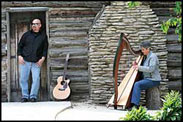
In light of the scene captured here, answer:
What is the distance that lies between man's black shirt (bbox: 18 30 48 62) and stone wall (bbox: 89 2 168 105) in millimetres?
1065

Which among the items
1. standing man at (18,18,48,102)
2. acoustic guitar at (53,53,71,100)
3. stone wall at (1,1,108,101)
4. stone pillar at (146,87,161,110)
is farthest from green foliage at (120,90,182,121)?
stone wall at (1,1,108,101)

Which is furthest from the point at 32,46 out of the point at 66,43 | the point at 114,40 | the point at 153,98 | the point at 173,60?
the point at 173,60

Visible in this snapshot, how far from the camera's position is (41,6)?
31.6 feet

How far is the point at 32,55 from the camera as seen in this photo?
29.2 feet

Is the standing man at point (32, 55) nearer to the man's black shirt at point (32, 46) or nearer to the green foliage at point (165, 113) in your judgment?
the man's black shirt at point (32, 46)

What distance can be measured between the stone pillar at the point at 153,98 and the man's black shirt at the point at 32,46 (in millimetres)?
2237

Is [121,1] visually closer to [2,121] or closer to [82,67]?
[82,67]

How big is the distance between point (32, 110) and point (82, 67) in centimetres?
260

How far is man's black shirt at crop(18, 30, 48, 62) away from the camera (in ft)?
29.2

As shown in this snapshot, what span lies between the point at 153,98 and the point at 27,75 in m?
2.59

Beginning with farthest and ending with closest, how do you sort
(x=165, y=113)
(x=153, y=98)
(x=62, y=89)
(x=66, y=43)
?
(x=66, y=43) < (x=62, y=89) < (x=153, y=98) < (x=165, y=113)

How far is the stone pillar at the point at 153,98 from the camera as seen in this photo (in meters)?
8.59

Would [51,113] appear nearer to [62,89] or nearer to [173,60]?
[62,89]

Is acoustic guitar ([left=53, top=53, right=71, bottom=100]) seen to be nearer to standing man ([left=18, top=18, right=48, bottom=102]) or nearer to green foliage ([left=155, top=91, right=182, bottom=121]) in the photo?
standing man ([left=18, top=18, right=48, bottom=102])
